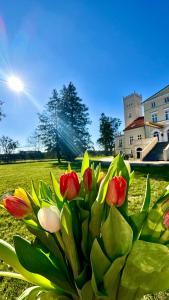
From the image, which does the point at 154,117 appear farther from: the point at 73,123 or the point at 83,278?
the point at 83,278

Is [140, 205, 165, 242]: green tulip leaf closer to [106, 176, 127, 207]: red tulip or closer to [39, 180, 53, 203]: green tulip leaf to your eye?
[106, 176, 127, 207]: red tulip

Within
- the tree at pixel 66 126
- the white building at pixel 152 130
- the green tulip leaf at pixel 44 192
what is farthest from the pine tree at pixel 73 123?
the green tulip leaf at pixel 44 192

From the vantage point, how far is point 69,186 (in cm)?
79

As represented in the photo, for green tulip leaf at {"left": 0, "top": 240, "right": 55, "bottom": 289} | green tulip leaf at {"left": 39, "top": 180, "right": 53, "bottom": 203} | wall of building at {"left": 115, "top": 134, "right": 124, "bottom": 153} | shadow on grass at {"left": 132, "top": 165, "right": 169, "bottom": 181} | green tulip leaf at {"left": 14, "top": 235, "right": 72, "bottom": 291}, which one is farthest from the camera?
wall of building at {"left": 115, "top": 134, "right": 124, "bottom": 153}

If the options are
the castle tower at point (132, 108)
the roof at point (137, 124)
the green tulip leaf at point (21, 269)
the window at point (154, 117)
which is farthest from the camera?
the castle tower at point (132, 108)

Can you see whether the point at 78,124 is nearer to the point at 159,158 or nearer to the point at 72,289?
the point at 159,158

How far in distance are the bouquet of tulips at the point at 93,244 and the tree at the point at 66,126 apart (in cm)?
3072

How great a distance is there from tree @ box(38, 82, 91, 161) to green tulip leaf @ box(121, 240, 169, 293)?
3092 cm

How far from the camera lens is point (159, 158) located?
20.7 meters

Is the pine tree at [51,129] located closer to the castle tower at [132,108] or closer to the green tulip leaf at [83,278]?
the castle tower at [132,108]

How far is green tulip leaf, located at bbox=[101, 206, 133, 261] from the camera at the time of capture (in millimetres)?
669

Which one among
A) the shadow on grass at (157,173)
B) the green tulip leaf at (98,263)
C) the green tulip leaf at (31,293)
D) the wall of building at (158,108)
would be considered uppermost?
the wall of building at (158,108)

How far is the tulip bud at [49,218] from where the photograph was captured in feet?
2.30

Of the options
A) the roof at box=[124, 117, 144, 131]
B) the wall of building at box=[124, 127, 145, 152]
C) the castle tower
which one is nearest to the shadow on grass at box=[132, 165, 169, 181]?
the wall of building at box=[124, 127, 145, 152]
